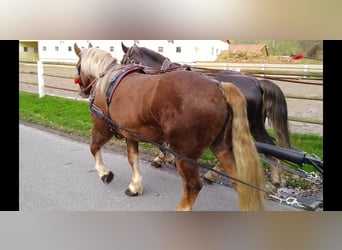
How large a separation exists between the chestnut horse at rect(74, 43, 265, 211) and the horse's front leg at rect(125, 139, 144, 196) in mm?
164

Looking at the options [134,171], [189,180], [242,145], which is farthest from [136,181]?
[242,145]

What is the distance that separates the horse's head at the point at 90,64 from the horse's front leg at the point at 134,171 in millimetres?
630

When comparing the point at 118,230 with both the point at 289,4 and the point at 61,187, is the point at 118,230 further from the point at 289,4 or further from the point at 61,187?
the point at 289,4

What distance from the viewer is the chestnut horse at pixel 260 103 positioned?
237 centimetres

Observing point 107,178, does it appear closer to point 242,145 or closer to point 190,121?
point 190,121

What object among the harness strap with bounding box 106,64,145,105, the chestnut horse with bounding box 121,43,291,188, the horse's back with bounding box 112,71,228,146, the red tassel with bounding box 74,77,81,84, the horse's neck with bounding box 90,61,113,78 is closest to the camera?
the horse's back with bounding box 112,71,228,146

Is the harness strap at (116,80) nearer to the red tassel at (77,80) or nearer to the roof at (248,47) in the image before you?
the red tassel at (77,80)

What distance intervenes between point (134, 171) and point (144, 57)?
38.3 inches

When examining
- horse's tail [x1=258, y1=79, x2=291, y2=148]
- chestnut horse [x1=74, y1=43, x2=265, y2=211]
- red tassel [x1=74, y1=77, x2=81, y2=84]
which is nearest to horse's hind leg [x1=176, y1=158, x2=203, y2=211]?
chestnut horse [x1=74, y1=43, x2=265, y2=211]

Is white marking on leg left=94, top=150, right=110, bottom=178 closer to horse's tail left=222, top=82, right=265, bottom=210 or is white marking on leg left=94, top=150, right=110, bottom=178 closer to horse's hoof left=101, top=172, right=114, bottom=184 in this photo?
horse's hoof left=101, top=172, right=114, bottom=184

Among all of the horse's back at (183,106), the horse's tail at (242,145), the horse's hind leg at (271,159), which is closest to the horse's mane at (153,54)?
the horse's back at (183,106)

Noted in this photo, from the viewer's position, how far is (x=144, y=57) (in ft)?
8.32

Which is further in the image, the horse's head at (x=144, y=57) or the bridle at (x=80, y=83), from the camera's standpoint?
the bridle at (x=80, y=83)

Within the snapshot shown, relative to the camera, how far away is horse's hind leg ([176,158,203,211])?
201 cm
